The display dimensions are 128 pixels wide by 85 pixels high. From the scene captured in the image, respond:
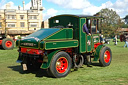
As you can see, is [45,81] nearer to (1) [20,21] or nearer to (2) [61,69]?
(2) [61,69]

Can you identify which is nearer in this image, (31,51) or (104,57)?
(31,51)

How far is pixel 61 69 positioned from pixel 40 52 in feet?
3.42

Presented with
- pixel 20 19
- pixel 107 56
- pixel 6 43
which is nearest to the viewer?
pixel 107 56

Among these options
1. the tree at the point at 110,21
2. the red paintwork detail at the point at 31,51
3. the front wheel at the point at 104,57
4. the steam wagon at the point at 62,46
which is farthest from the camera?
the tree at the point at 110,21

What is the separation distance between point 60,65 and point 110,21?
52277mm

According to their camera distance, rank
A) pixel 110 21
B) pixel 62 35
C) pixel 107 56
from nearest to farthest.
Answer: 1. pixel 62 35
2. pixel 107 56
3. pixel 110 21

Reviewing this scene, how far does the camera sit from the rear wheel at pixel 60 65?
6.11m

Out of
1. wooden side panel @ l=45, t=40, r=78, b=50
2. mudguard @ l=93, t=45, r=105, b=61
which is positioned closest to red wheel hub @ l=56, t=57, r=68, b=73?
wooden side panel @ l=45, t=40, r=78, b=50

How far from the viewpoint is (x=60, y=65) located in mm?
6523

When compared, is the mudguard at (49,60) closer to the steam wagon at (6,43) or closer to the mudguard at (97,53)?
the mudguard at (97,53)

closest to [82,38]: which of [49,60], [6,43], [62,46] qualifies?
[62,46]

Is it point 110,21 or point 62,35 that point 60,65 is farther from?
point 110,21

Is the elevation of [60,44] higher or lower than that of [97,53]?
higher

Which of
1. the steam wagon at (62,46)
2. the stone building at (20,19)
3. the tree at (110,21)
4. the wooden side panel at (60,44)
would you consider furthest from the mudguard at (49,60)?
the stone building at (20,19)
